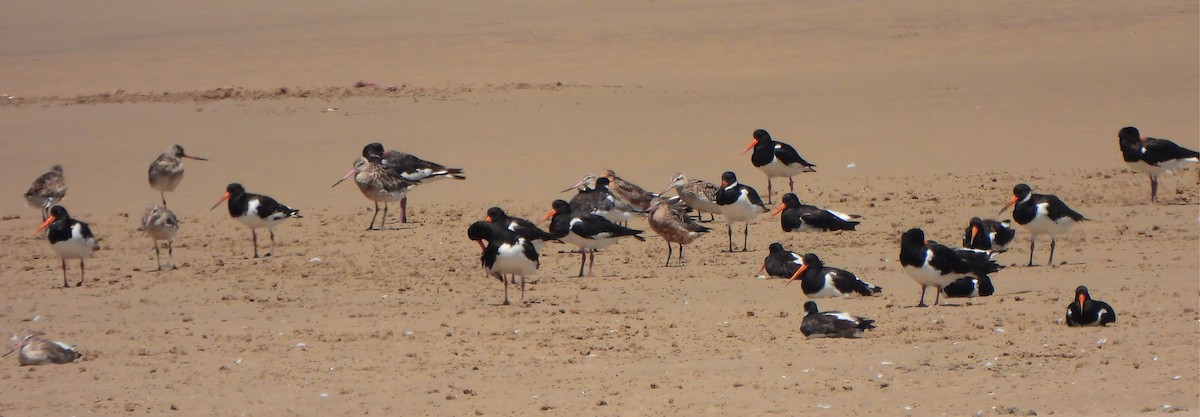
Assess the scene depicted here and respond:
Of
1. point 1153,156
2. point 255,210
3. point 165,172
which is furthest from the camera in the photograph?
point 165,172

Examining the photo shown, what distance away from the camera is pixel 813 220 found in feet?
43.4

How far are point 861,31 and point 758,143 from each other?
13283 mm

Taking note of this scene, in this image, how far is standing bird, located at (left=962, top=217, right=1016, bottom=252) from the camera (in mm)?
11570

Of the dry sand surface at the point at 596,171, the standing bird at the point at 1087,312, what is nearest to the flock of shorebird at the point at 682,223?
the standing bird at the point at 1087,312

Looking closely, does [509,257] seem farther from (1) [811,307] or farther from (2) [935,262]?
(2) [935,262]

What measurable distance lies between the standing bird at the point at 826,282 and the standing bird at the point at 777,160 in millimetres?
4667

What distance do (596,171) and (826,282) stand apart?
6.76 m

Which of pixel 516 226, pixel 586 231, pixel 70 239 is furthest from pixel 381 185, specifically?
pixel 70 239

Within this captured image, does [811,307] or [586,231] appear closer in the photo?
[811,307]

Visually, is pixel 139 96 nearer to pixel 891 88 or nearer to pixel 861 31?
pixel 891 88

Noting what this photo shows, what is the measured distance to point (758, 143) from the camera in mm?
15734

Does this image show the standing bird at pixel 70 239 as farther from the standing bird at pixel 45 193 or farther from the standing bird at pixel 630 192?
the standing bird at pixel 630 192

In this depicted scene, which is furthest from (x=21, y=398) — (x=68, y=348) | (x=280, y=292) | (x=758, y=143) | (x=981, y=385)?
(x=758, y=143)

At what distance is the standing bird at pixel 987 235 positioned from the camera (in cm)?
1157
